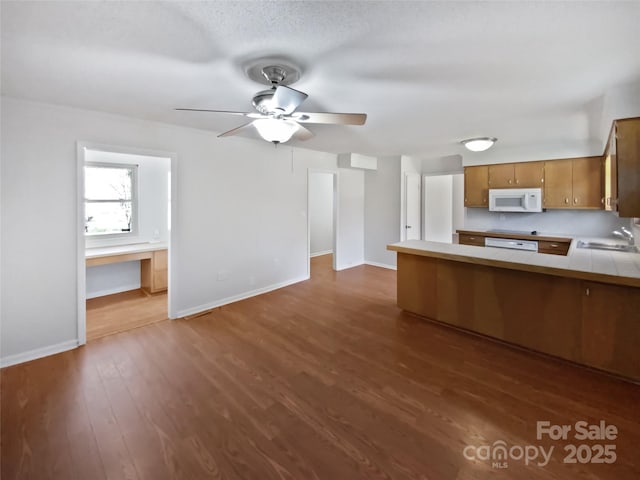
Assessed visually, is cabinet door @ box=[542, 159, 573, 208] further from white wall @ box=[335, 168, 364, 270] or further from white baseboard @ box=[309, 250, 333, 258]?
white baseboard @ box=[309, 250, 333, 258]

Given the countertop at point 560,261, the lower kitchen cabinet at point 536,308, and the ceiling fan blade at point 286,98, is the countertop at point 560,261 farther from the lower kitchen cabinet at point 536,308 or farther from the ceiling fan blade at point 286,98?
the ceiling fan blade at point 286,98

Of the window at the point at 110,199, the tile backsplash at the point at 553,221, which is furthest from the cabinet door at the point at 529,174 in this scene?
the window at the point at 110,199

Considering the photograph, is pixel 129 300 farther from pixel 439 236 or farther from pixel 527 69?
pixel 439 236

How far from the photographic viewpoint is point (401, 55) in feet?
5.98

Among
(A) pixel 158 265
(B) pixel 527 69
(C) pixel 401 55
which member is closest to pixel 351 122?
(C) pixel 401 55

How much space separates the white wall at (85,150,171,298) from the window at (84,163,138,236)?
9 cm

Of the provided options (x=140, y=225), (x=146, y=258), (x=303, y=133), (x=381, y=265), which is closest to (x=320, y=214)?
(x=381, y=265)

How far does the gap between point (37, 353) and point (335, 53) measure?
362 cm

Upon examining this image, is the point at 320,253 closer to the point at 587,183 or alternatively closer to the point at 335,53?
the point at 587,183

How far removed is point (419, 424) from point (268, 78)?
2519mm

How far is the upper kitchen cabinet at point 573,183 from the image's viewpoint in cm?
428

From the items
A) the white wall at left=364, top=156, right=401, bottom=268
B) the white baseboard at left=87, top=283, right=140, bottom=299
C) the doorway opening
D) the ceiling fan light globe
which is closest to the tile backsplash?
the white wall at left=364, top=156, right=401, bottom=268

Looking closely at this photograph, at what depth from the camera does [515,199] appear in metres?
4.84

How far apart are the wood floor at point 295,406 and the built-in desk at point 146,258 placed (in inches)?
49.0
